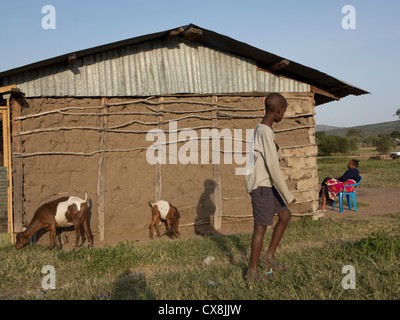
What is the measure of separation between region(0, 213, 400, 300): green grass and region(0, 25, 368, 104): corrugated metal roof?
3213 millimetres

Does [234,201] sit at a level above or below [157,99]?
below

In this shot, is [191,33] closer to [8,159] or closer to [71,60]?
[71,60]

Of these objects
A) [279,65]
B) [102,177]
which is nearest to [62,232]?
[102,177]

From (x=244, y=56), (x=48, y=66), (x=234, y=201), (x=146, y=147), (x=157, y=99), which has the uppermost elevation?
(x=244, y=56)

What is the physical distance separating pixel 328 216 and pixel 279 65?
4013 millimetres

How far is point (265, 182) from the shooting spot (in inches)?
155

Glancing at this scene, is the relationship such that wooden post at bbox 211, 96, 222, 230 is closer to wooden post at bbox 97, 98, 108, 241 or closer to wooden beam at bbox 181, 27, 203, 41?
wooden beam at bbox 181, 27, 203, 41

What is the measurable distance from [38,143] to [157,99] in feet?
8.47

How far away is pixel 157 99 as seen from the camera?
7988 mm

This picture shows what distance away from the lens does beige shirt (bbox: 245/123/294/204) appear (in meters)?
3.85

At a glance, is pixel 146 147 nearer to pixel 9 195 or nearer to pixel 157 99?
pixel 157 99

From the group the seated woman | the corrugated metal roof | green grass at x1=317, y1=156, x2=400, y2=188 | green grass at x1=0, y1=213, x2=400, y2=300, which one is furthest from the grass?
green grass at x1=317, y1=156, x2=400, y2=188
